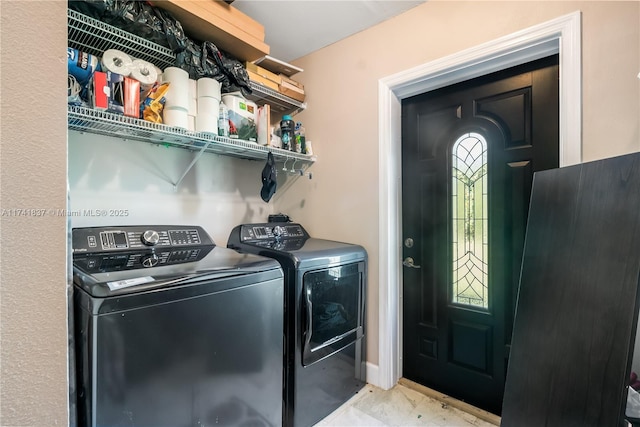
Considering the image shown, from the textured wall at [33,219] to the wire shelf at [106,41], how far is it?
1.14m

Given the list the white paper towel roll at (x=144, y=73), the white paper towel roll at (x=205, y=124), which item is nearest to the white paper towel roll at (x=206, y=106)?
the white paper towel roll at (x=205, y=124)

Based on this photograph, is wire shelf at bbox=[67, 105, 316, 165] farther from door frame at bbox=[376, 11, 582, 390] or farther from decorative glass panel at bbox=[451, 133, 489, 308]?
decorative glass panel at bbox=[451, 133, 489, 308]

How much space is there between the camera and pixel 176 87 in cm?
156

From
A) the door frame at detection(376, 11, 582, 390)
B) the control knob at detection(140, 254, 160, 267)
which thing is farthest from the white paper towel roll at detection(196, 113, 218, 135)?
the door frame at detection(376, 11, 582, 390)

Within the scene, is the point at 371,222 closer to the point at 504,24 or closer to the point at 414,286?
the point at 414,286

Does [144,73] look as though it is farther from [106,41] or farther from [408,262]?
[408,262]

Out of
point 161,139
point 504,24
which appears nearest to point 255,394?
point 161,139

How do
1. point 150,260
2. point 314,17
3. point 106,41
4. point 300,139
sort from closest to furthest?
point 150,260 < point 106,41 < point 314,17 < point 300,139

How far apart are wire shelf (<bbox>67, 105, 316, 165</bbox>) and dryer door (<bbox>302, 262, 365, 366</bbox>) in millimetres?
941

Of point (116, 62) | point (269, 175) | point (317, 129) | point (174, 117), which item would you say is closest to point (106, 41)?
point (116, 62)

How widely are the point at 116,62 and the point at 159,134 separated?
14.7 inches

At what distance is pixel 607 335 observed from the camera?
90 centimetres

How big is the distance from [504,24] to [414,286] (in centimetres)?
168

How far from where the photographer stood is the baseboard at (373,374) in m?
2.07
